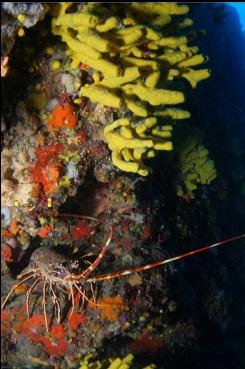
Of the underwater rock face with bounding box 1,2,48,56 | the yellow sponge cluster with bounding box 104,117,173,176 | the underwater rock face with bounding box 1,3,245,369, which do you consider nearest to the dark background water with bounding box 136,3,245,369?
the underwater rock face with bounding box 1,3,245,369

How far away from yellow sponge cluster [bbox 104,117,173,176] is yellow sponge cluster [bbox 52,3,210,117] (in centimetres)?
17

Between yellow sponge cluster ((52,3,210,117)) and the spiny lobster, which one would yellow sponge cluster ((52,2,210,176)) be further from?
the spiny lobster

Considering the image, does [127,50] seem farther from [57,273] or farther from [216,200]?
[216,200]

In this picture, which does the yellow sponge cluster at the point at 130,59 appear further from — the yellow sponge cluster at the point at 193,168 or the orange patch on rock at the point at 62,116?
the yellow sponge cluster at the point at 193,168

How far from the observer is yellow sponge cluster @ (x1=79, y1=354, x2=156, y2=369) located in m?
4.21

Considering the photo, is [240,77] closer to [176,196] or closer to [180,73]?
[176,196]

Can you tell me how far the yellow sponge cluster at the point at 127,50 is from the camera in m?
A: 2.88

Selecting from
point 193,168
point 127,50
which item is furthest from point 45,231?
point 193,168

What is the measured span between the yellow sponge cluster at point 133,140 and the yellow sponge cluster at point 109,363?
2.33 metres

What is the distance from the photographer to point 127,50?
10.6 feet

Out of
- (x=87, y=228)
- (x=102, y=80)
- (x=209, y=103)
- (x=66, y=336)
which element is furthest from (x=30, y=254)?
(x=209, y=103)

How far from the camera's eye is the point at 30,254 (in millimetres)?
4387

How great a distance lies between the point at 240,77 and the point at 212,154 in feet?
15.4

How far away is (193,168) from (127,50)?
3.44 metres
